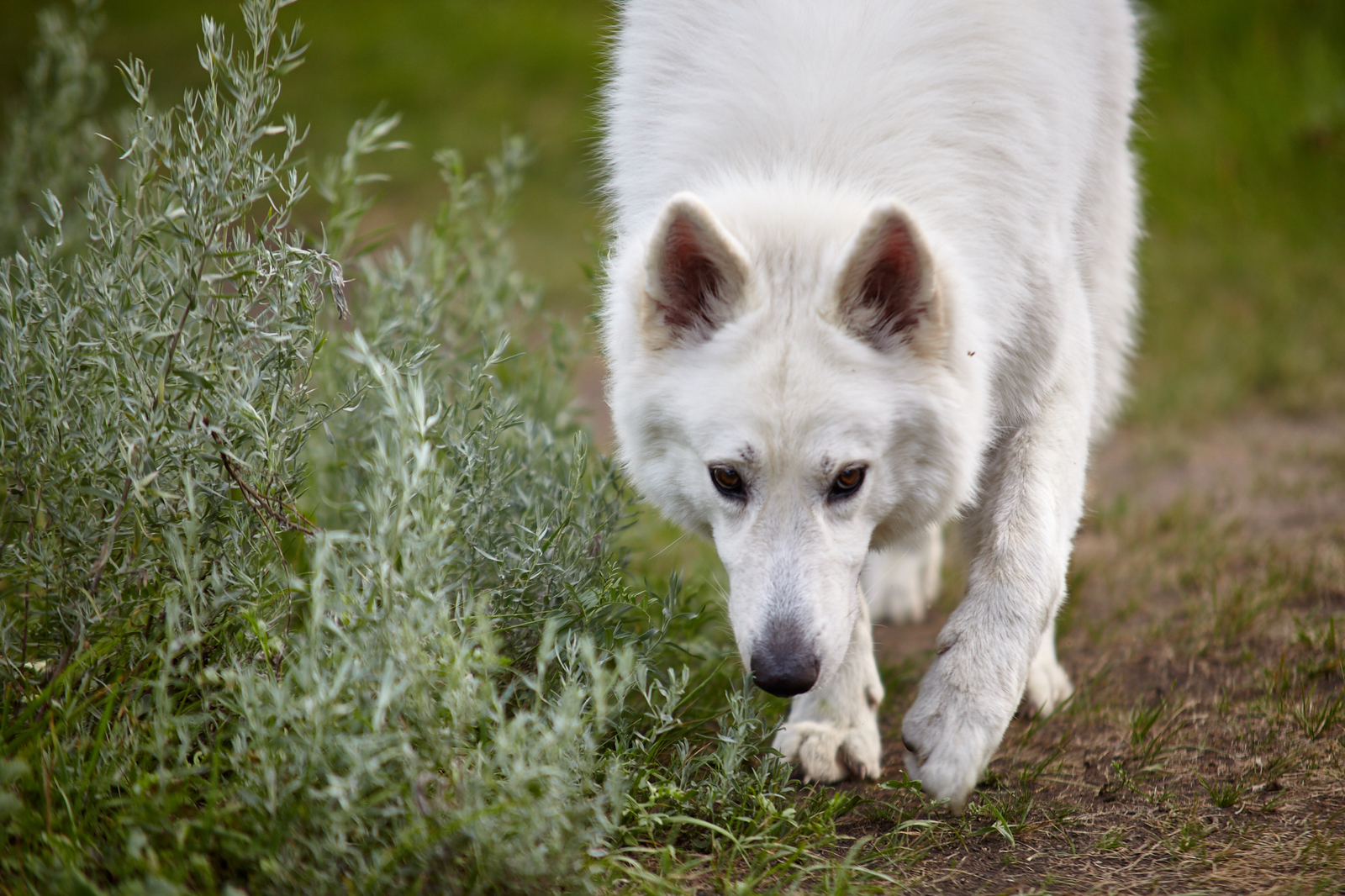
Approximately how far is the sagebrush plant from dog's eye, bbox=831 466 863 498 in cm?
51

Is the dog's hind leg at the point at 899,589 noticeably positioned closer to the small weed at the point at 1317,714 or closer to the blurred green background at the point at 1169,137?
the small weed at the point at 1317,714

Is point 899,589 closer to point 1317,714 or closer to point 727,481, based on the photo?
point 1317,714

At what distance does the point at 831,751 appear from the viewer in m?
2.55

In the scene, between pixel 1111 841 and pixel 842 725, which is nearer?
pixel 1111 841

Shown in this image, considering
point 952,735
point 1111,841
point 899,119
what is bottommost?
point 1111,841

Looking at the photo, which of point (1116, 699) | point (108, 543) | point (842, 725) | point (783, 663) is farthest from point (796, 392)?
point (1116, 699)

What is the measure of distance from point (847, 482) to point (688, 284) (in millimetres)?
563

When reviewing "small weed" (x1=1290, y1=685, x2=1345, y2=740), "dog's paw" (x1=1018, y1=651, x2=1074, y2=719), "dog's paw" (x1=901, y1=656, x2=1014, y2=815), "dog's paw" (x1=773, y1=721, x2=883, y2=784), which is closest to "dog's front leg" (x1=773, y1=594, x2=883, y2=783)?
"dog's paw" (x1=773, y1=721, x2=883, y2=784)

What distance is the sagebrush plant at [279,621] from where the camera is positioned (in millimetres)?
1776

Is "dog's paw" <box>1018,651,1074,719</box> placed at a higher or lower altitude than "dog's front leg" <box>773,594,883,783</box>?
lower

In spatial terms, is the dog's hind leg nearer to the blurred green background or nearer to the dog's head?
the dog's head

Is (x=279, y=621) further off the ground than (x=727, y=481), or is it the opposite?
(x=727, y=481)

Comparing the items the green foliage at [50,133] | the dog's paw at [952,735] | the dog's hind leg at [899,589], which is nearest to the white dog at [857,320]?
the dog's paw at [952,735]

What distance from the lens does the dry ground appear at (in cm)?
213
